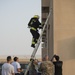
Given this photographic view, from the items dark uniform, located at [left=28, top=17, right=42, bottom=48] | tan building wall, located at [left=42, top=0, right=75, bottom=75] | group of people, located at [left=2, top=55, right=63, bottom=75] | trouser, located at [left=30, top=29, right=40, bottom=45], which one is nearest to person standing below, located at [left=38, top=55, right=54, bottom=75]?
group of people, located at [left=2, top=55, right=63, bottom=75]

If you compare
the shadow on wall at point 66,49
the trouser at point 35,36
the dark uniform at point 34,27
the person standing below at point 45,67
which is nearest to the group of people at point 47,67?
the person standing below at point 45,67

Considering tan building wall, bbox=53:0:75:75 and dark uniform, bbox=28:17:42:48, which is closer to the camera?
dark uniform, bbox=28:17:42:48

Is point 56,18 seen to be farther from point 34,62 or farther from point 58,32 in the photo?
point 34,62

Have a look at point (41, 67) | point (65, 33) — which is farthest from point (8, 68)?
point (65, 33)

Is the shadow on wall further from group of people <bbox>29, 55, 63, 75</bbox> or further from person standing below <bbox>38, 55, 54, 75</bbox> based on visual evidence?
person standing below <bbox>38, 55, 54, 75</bbox>

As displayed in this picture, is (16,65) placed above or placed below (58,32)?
below

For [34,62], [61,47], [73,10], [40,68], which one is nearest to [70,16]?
[73,10]

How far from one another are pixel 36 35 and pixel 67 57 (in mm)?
2194

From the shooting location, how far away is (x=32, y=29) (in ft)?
40.5

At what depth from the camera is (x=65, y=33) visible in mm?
13875

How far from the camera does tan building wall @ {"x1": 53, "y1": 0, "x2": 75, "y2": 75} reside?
542 inches

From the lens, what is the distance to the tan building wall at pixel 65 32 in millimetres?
13750

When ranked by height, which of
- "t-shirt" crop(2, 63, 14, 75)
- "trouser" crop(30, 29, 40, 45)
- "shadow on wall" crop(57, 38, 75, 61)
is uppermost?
"trouser" crop(30, 29, 40, 45)

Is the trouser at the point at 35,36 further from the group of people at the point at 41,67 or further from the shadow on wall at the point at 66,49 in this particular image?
the shadow on wall at the point at 66,49
